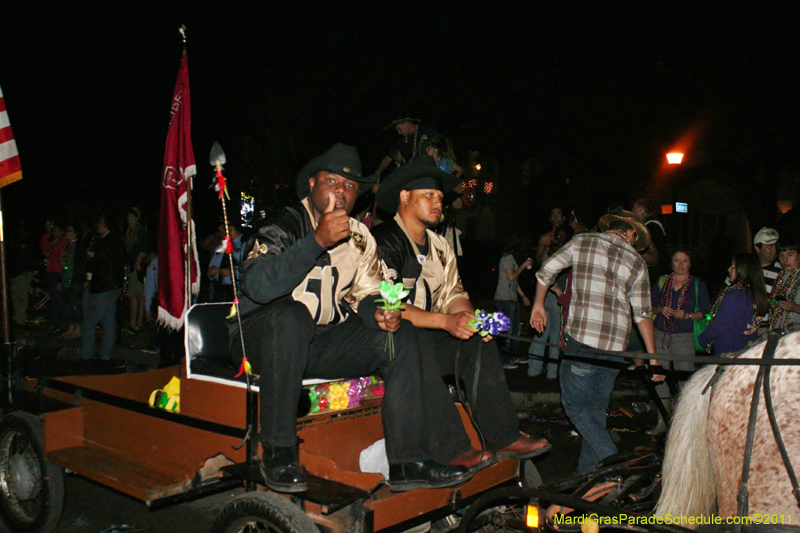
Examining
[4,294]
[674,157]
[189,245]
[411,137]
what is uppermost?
[674,157]

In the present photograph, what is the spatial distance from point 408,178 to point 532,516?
2163mm

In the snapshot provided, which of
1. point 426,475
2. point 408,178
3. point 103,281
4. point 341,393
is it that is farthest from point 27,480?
point 103,281

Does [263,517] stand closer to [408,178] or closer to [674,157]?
[408,178]

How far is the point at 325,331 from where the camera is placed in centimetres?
361

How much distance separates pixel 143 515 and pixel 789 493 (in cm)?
418

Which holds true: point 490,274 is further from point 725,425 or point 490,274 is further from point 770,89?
point 725,425

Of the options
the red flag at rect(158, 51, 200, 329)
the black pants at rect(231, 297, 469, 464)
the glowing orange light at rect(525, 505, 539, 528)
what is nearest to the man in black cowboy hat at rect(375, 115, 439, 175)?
the red flag at rect(158, 51, 200, 329)

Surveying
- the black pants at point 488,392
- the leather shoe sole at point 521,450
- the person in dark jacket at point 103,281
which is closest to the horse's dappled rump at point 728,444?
the leather shoe sole at point 521,450

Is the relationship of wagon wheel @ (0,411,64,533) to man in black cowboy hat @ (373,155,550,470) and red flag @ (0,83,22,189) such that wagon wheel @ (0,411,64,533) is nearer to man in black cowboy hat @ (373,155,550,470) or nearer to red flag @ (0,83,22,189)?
red flag @ (0,83,22,189)

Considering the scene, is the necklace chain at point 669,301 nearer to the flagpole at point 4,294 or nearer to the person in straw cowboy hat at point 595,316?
the person in straw cowboy hat at point 595,316

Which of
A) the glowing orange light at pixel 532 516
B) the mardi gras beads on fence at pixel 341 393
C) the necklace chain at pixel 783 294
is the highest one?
the necklace chain at pixel 783 294

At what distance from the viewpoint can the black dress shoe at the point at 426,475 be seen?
2906 millimetres

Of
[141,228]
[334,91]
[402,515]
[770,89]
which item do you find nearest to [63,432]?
[402,515]

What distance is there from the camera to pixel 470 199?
645 centimetres
